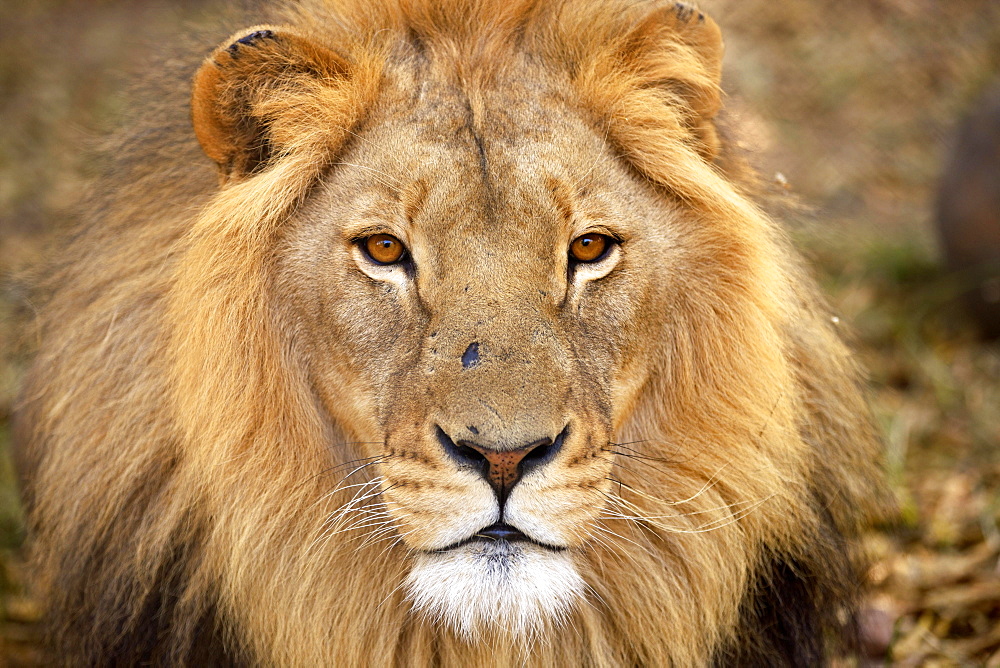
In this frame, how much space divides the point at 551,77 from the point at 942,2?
6.47 meters

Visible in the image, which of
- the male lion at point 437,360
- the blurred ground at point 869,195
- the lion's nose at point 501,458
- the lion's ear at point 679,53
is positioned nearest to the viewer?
the lion's nose at point 501,458

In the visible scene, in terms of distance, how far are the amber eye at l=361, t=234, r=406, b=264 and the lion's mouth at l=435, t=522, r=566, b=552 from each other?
0.60 m

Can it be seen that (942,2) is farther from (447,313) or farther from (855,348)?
(447,313)

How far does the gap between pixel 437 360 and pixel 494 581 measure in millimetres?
442

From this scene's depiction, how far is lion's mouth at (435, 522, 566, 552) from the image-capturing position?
6.34ft

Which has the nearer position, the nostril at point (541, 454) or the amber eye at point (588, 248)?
the nostril at point (541, 454)

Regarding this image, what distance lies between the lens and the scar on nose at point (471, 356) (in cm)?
199

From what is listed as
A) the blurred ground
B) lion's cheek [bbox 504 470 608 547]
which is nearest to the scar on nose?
lion's cheek [bbox 504 470 608 547]

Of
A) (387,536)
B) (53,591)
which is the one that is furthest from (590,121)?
(53,591)

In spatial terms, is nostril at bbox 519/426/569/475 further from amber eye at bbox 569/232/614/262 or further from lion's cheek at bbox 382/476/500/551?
amber eye at bbox 569/232/614/262

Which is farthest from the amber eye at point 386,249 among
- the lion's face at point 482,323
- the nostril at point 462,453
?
the nostril at point 462,453

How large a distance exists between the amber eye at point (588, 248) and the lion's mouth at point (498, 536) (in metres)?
0.60

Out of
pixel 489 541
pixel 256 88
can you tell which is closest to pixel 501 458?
pixel 489 541

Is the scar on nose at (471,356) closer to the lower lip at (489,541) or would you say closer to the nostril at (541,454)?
the nostril at (541,454)
